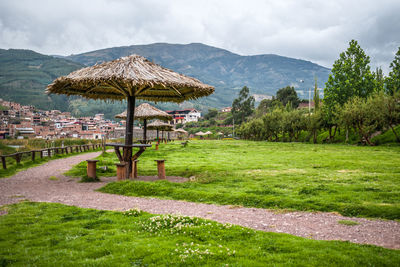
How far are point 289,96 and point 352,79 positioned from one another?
164ft

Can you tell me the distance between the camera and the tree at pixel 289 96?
90812mm

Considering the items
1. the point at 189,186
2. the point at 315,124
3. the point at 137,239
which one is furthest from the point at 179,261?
the point at 315,124

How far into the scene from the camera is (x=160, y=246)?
4.60 m

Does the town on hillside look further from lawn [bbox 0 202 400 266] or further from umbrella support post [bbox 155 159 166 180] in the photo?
lawn [bbox 0 202 400 266]

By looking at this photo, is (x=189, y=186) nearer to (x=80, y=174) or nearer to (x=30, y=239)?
(x=30, y=239)

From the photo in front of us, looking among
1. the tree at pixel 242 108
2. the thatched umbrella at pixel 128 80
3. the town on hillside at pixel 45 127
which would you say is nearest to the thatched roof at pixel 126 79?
the thatched umbrella at pixel 128 80

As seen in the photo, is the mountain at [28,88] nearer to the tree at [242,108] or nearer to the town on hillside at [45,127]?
the town on hillside at [45,127]

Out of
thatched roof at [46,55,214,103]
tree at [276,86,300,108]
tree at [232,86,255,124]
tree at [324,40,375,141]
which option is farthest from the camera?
tree at [232,86,255,124]

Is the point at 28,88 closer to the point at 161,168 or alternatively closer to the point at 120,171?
the point at 120,171

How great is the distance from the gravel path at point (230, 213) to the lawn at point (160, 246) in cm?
63

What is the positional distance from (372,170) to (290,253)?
1075 cm

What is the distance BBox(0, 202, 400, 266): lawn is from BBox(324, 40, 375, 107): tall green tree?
135ft

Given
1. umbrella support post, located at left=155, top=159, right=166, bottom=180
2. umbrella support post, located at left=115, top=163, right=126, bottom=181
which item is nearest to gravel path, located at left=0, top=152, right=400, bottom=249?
umbrella support post, located at left=115, top=163, right=126, bottom=181

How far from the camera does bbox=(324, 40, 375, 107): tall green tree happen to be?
41.8 metres
